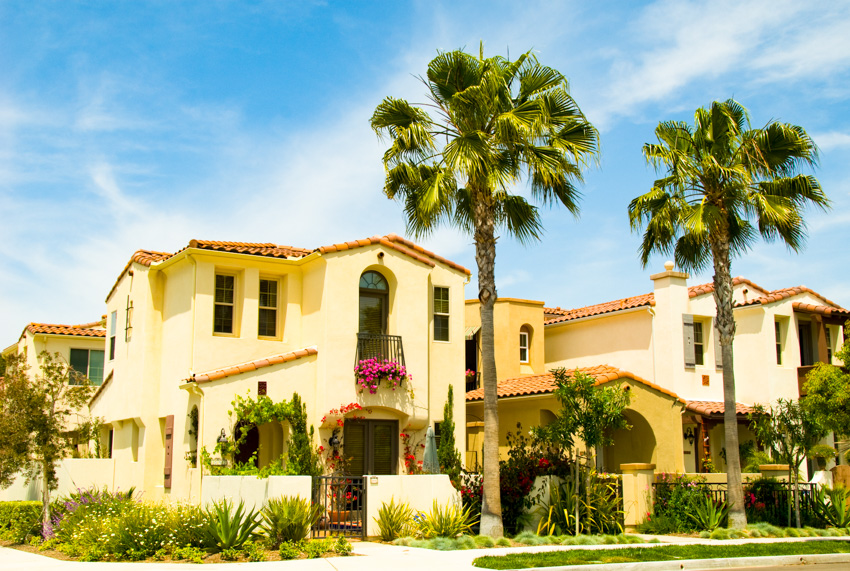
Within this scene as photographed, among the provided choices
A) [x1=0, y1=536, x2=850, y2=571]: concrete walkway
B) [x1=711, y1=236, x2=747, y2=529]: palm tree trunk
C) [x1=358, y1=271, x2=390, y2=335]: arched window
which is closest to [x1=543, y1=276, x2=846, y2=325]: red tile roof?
[x1=711, y1=236, x2=747, y2=529]: palm tree trunk

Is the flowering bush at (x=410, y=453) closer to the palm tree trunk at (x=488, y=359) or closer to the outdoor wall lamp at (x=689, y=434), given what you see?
the palm tree trunk at (x=488, y=359)

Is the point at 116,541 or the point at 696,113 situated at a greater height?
the point at 696,113

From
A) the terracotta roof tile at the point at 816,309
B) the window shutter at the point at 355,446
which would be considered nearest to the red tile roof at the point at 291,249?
the window shutter at the point at 355,446

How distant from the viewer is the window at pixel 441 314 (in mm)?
24266

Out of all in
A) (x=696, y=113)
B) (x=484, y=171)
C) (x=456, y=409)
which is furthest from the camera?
(x=456, y=409)

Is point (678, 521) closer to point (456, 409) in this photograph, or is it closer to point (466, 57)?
point (456, 409)

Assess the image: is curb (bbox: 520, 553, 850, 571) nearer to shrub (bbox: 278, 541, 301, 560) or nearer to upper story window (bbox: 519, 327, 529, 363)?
shrub (bbox: 278, 541, 301, 560)

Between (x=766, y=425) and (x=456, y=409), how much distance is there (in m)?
8.24

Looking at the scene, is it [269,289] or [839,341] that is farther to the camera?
[839,341]

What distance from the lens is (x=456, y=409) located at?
2364cm

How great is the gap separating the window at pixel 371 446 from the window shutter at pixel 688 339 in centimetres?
1190

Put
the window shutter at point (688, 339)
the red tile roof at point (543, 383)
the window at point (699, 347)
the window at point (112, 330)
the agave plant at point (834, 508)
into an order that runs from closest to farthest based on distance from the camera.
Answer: the agave plant at point (834, 508) < the red tile roof at point (543, 383) < the window at point (112, 330) < the window shutter at point (688, 339) < the window at point (699, 347)

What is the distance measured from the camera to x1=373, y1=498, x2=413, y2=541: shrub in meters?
17.8

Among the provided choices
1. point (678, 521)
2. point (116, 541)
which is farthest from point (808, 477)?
point (116, 541)
